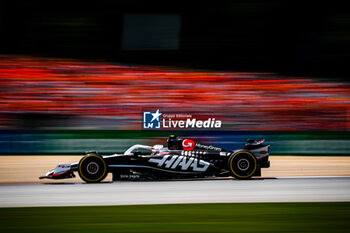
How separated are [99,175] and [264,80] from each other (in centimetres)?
1018

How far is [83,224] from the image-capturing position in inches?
176

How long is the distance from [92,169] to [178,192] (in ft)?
5.44

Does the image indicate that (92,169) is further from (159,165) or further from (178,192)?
(178,192)

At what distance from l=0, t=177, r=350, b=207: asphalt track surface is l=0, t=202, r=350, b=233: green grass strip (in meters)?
0.39

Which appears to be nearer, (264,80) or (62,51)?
(264,80)

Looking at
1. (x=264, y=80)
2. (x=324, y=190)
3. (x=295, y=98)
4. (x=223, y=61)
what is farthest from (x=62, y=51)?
(x=324, y=190)

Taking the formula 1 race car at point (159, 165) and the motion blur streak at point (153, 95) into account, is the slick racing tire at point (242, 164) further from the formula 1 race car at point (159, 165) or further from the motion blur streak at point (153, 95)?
the motion blur streak at point (153, 95)

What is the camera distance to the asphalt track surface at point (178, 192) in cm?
580

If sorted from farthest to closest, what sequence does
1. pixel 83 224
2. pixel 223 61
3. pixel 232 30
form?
pixel 232 30 < pixel 223 61 < pixel 83 224

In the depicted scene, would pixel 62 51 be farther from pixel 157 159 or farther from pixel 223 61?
pixel 157 159

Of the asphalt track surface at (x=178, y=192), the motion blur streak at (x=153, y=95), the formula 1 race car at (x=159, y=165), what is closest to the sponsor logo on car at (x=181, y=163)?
the formula 1 race car at (x=159, y=165)

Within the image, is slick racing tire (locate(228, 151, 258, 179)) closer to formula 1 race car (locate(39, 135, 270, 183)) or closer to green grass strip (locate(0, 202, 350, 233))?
formula 1 race car (locate(39, 135, 270, 183))

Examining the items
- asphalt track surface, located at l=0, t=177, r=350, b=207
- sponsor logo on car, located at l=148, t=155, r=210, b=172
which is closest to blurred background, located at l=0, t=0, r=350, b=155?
asphalt track surface, located at l=0, t=177, r=350, b=207

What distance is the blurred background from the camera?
11.6m
